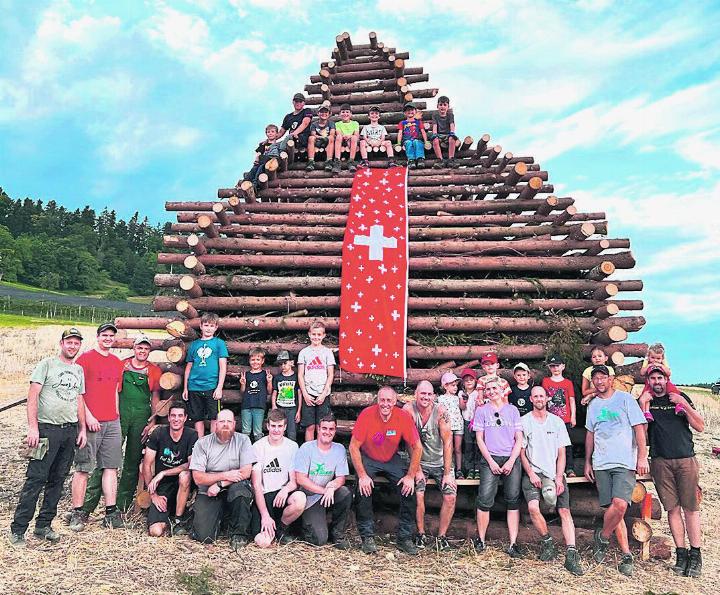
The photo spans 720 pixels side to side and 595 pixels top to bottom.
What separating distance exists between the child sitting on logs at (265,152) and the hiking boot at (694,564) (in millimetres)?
9796

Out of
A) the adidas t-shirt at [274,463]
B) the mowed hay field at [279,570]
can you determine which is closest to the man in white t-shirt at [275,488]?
the adidas t-shirt at [274,463]

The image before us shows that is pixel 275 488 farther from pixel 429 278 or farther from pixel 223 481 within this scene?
pixel 429 278

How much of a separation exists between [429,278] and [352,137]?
493 centimetres

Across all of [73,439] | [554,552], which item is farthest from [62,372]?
[554,552]

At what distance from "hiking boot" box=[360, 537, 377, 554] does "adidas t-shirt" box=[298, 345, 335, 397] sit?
2.05 m

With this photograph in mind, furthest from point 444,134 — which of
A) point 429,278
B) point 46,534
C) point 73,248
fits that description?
point 73,248

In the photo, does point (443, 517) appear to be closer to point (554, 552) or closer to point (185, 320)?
point (554, 552)

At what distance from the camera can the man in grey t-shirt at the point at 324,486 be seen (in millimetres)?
6199

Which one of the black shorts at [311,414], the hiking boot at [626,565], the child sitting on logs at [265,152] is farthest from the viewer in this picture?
the child sitting on logs at [265,152]

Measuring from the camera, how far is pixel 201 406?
7484 millimetres

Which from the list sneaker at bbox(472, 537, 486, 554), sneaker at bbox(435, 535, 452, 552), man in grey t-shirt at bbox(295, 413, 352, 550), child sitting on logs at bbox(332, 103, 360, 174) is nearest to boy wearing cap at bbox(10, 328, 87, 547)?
man in grey t-shirt at bbox(295, 413, 352, 550)

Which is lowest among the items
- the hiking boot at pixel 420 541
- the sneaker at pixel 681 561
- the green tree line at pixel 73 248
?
the sneaker at pixel 681 561

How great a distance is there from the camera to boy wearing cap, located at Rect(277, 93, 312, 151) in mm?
12367

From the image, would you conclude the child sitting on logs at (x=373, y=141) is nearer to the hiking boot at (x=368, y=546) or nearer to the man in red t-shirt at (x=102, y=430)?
the man in red t-shirt at (x=102, y=430)
